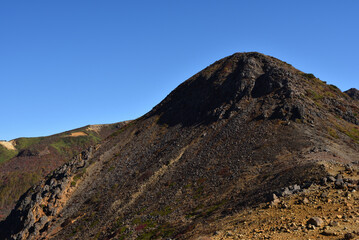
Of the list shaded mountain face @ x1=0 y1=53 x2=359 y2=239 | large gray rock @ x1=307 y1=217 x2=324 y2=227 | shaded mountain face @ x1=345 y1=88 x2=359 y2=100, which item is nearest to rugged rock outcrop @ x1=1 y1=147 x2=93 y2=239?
shaded mountain face @ x1=0 y1=53 x2=359 y2=239

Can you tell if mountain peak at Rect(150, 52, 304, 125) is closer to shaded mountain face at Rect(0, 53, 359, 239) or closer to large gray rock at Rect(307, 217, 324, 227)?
shaded mountain face at Rect(0, 53, 359, 239)

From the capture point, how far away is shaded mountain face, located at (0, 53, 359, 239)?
45.5 m

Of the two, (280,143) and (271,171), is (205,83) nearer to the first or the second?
(280,143)

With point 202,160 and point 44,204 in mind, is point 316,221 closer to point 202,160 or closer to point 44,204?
point 202,160

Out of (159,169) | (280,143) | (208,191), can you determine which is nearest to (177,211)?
(208,191)

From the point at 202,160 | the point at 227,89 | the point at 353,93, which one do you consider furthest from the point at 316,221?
the point at 353,93

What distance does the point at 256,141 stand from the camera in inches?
2530

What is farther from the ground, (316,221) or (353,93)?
(353,93)

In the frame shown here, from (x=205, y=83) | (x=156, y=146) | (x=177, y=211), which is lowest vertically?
(x=177, y=211)

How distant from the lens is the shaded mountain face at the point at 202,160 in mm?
45544

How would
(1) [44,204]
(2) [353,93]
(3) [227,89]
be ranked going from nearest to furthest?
(1) [44,204], (3) [227,89], (2) [353,93]

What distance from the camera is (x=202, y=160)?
67.1m

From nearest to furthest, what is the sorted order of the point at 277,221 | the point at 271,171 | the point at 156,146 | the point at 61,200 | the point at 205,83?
the point at 277,221 < the point at 271,171 < the point at 61,200 < the point at 156,146 < the point at 205,83

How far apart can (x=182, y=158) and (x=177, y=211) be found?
2535cm
